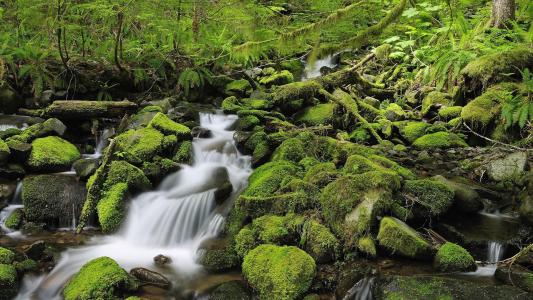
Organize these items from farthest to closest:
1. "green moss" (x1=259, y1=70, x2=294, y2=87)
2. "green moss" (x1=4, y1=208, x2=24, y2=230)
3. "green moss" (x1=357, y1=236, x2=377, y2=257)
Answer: "green moss" (x1=259, y1=70, x2=294, y2=87), "green moss" (x1=4, y1=208, x2=24, y2=230), "green moss" (x1=357, y1=236, x2=377, y2=257)

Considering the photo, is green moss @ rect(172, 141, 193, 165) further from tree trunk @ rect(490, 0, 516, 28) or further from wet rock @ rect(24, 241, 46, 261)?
tree trunk @ rect(490, 0, 516, 28)

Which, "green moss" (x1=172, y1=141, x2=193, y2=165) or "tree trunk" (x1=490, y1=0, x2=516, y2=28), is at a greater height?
"tree trunk" (x1=490, y1=0, x2=516, y2=28)

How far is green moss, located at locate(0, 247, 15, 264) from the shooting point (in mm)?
5499

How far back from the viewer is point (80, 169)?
26.9 feet

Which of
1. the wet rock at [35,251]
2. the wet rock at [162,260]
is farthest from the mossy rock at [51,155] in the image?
the wet rock at [162,260]

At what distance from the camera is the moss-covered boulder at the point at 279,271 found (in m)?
4.90

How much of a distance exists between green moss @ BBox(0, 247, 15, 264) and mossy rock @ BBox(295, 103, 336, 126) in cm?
723

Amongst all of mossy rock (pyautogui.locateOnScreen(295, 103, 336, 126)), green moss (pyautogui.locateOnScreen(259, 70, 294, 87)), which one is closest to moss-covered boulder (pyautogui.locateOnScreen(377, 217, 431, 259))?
mossy rock (pyautogui.locateOnScreen(295, 103, 336, 126))

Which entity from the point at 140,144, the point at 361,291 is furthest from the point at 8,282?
the point at 361,291

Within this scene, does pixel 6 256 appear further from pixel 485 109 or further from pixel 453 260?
pixel 485 109

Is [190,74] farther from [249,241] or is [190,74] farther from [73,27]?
[249,241]

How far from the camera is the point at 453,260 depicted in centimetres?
516

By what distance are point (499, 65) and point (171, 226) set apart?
798cm

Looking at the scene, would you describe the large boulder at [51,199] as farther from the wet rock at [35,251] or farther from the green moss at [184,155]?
the green moss at [184,155]
